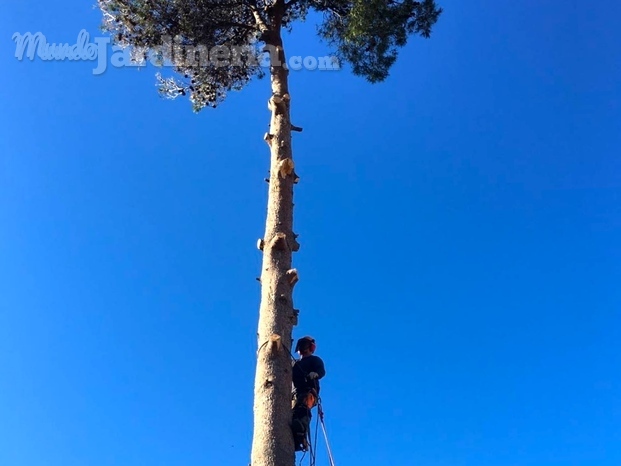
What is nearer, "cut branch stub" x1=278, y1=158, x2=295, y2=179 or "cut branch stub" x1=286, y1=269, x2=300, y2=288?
"cut branch stub" x1=286, y1=269, x2=300, y2=288

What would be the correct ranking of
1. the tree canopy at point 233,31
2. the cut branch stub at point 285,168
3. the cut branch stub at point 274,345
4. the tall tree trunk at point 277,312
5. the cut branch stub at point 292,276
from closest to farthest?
1. the tall tree trunk at point 277,312
2. the cut branch stub at point 274,345
3. the cut branch stub at point 292,276
4. the cut branch stub at point 285,168
5. the tree canopy at point 233,31

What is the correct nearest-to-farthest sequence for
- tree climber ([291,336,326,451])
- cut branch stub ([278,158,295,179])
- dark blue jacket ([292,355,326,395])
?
tree climber ([291,336,326,451]) < dark blue jacket ([292,355,326,395]) < cut branch stub ([278,158,295,179])

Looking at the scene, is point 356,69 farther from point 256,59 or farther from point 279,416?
point 279,416

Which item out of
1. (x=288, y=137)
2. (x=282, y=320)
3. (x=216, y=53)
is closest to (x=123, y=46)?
(x=216, y=53)

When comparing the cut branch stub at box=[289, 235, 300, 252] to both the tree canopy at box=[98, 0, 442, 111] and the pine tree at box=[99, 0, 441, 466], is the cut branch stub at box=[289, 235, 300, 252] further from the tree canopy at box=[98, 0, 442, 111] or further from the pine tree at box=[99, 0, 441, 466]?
the tree canopy at box=[98, 0, 442, 111]

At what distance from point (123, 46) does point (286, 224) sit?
19.4 ft

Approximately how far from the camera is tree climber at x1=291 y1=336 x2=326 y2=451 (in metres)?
4.08

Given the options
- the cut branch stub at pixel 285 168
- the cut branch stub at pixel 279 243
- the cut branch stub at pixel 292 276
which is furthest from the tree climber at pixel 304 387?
the cut branch stub at pixel 285 168

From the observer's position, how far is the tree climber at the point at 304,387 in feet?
13.4

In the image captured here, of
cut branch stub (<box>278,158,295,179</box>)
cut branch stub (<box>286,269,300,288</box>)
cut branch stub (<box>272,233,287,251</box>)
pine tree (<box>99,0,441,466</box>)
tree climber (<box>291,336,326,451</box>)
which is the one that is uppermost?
pine tree (<box>99,0,441,466</box>)

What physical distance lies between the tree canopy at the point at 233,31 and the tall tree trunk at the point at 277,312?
261 cm

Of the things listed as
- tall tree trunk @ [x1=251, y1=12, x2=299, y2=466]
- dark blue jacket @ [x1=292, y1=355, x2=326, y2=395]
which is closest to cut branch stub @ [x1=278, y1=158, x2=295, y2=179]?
tall tree trunk @ [x1=251, y1=12, x2=299, y2=466]

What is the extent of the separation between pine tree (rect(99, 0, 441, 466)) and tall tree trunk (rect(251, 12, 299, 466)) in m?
0.01

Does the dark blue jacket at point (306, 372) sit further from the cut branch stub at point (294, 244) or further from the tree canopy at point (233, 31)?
the tree canopy at point (233, 31)
